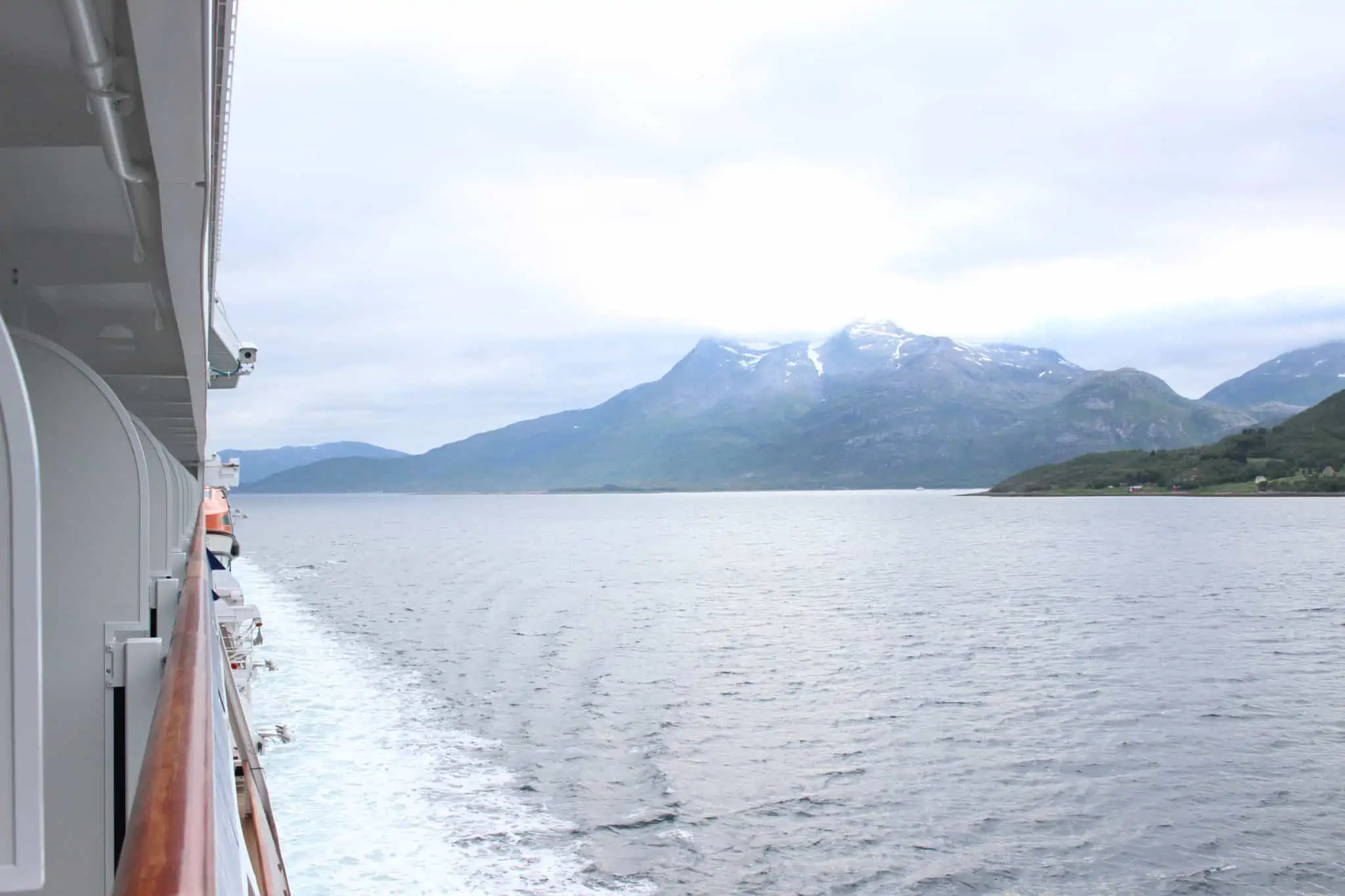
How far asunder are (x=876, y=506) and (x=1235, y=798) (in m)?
134

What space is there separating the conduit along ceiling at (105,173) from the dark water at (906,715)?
6745mm

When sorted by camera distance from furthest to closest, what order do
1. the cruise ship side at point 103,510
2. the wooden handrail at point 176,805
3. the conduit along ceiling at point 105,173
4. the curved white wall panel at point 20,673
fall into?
the conduit along ceiling at point 105,173
the curved white wall panel at point 20,673
the cruise ship side at point 103,510
the wooden handrail at point 176,805

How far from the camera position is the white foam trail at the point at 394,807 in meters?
10.2

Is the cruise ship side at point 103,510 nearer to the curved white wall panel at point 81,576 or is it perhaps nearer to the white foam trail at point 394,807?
the curved white wall panel at point 81,576

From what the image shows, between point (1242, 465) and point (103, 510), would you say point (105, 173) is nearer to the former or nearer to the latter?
point (103, 510)

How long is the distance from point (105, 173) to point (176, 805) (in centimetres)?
468

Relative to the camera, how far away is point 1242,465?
14788 cm

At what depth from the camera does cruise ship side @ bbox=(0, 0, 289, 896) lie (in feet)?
5.10

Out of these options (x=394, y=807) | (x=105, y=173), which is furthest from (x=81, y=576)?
(x=394, y=807)

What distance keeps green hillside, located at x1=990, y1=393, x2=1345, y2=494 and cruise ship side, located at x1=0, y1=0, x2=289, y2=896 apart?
482 feet

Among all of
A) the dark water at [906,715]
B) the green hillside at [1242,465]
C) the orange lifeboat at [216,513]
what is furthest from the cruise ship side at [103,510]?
the green hillside at [1242,465]

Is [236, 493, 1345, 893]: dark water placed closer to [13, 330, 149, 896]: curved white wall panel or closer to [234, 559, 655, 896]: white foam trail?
[234, 559, 655, 896]: white foam trail

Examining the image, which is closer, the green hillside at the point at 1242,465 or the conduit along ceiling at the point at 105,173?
the conduit along ceiling at the point at 105,173

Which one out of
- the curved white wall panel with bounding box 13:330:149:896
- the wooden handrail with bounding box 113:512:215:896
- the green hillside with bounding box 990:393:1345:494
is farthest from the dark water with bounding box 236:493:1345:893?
the green hillside with bounding box 990:393:1345:494
